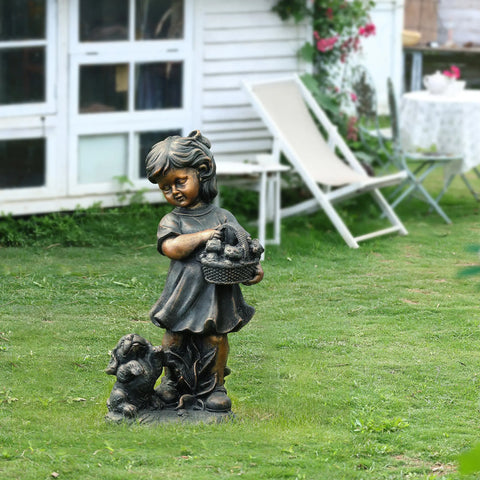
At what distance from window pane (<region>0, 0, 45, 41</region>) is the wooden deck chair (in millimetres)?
1850

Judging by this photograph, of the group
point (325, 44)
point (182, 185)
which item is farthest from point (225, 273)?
point (325, 44)

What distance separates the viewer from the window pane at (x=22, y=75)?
8141 millimetres

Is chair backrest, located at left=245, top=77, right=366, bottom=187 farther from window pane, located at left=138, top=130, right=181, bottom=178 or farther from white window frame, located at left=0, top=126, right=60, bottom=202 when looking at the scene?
white window frame, located at left=0, top=126, right=60, bottom=202

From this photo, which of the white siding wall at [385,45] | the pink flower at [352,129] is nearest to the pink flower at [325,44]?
the pink flower at [352,129]

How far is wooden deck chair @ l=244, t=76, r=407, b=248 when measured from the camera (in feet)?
27.3

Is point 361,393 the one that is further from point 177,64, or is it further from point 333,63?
point 333,63

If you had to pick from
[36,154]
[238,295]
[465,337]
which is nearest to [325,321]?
[465,337]

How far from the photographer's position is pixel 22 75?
8.20m

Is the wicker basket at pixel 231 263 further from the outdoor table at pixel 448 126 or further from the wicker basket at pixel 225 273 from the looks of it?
the outdoor table at pixel 448 126

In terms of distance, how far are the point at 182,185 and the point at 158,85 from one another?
4.45 m

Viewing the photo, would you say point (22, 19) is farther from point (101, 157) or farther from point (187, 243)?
point (187, 243)

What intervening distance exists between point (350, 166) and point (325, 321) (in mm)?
3372

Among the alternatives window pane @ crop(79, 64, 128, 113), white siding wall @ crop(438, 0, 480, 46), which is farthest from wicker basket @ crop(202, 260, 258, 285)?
white siding wall @ crop(438, 0, 480, 46)

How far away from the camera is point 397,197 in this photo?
1014 cm
